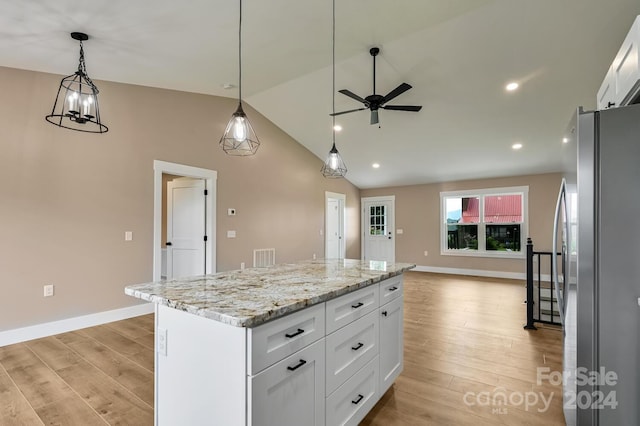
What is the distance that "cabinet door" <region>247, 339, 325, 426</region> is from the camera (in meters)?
1.17

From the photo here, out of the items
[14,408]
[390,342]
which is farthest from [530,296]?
[14,408]

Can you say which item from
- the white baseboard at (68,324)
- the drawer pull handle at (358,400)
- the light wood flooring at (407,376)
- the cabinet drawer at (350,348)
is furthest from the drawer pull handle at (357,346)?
the white baseboard at (68,324)

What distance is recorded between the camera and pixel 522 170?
21.5ft

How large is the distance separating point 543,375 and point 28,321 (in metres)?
4.97

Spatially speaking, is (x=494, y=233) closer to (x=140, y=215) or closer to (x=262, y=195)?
(x=262, y=195)

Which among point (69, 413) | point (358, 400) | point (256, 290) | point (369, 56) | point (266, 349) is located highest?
point (369, 56)

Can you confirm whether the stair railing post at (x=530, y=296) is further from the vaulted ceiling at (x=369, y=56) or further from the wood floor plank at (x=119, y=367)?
the wood floor plank at (x=119, y=367)

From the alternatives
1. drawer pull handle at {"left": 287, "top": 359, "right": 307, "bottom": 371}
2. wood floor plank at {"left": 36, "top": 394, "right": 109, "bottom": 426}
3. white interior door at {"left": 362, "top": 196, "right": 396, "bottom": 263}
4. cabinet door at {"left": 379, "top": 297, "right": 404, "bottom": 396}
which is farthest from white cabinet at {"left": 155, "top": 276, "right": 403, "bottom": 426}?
white interior door at {"left": 362, "top": 196, "right": 396, "bottom": 263}

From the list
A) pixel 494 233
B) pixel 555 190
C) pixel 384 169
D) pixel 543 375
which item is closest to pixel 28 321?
pixel 543 375

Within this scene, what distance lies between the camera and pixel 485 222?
728 cm

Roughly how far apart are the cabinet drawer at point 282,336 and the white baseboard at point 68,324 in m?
3.56

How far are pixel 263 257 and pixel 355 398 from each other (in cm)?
425

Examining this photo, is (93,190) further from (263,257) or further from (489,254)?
(489,254)

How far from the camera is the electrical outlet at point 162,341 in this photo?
1.46m
